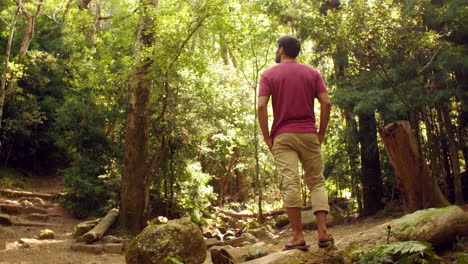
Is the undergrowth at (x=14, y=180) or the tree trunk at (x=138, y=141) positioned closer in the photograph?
the tree trunk at (x=138, y=141)

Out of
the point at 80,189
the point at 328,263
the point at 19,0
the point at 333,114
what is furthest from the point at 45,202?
the point at 328,263

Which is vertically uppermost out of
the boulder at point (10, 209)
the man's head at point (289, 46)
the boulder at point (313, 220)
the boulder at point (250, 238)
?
the man's head at point (289, 46)

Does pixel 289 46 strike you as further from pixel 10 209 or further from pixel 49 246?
pixel 10 209

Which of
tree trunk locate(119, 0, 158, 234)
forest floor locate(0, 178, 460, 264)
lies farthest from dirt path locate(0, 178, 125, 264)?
tree trunk locate(119, 0, 158, 234)

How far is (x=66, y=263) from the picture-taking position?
7738 mm

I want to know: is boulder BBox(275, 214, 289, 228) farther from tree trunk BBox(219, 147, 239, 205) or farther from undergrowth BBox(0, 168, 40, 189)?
undergrowth BBox(0, 168, 40, 189)

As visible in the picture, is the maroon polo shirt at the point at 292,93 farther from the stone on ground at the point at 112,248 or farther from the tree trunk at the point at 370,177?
the tree trunk at the point at 370,177

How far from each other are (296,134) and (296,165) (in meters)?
0.28

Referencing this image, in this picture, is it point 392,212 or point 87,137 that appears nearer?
point 392,212

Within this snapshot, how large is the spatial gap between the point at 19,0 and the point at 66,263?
8332mm

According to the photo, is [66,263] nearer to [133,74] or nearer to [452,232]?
[133,74]

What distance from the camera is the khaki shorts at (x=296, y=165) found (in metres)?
3.68

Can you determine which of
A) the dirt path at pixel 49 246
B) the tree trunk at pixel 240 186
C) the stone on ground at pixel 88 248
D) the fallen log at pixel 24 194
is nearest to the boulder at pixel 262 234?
the dirt path at pixel 49 246

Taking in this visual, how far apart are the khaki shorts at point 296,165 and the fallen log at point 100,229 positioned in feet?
22.8
